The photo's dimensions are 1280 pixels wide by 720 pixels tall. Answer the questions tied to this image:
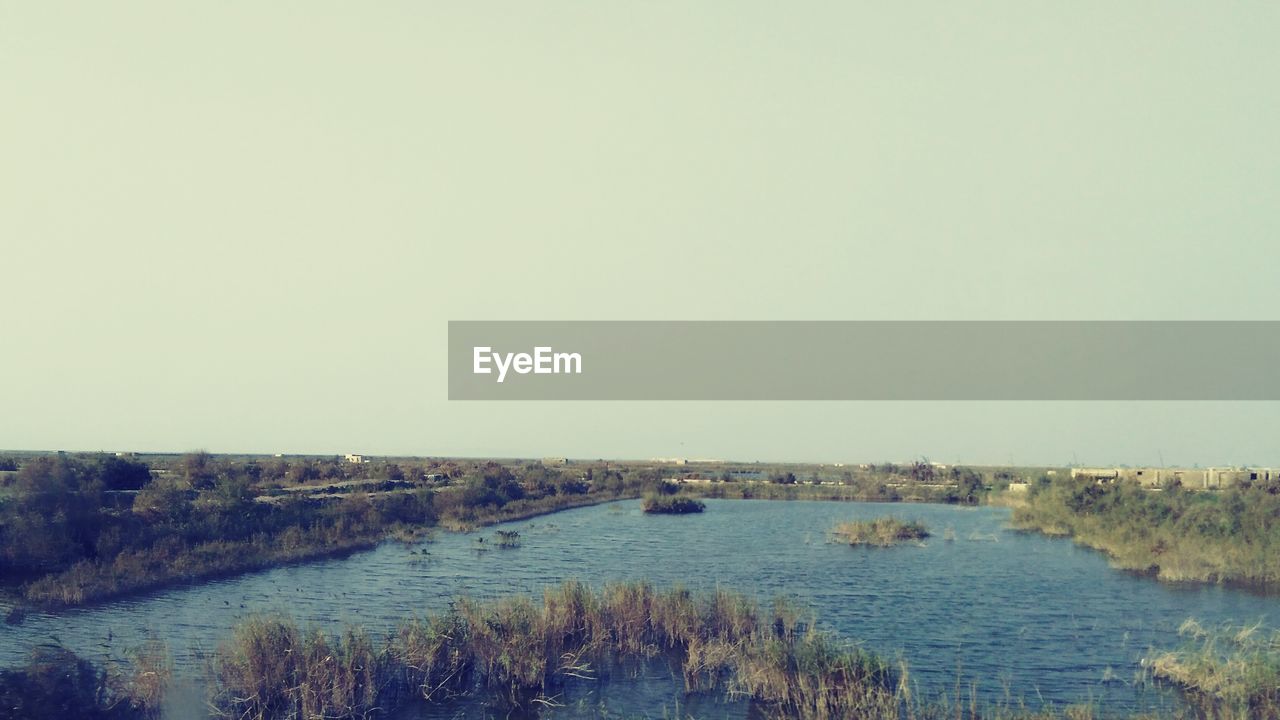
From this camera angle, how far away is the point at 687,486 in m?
90.8

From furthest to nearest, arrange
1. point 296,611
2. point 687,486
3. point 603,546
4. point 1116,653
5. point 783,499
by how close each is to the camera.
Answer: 1. point 687,486
2. point 783,499
3. point 603,546
4. point 296,611
5. point 1116,653

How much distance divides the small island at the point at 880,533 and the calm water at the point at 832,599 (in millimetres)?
1252

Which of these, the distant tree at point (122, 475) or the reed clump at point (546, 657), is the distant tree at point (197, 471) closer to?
the distant tree at point (122, 475)

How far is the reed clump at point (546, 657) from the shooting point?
15.4m

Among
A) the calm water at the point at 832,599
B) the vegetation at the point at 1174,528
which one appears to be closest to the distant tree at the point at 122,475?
the calm water at the point at 832,599

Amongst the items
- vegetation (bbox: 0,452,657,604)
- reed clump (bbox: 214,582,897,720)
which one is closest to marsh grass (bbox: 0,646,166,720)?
reed clump (bbox: 214,582,897,720)

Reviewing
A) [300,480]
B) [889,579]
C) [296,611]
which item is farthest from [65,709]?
[300,480]

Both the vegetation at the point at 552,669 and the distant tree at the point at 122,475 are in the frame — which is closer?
the vegetation at the point at 552,669

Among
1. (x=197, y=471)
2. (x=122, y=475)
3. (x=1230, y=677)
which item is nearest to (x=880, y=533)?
(x=1230, y=677)

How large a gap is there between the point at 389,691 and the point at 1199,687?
15.1m

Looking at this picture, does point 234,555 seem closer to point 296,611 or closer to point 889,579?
point 296,611

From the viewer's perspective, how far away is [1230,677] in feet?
53.9

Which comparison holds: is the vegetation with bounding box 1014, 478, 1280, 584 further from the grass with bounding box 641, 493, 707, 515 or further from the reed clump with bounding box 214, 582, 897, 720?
the grass with bounding box 641, 493, 707, 515

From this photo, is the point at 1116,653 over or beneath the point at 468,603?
beneath
